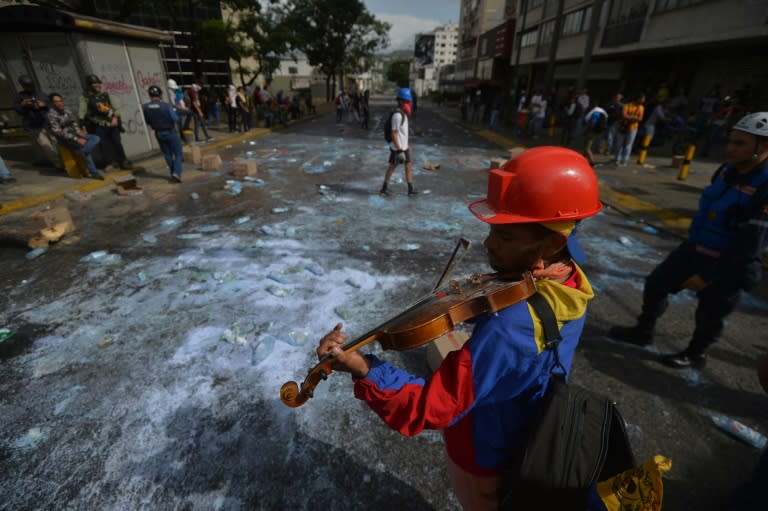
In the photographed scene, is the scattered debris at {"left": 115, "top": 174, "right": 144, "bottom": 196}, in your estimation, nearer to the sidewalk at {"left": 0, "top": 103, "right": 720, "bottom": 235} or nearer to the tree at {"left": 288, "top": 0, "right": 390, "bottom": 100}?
the sidewalk at {"left": 0, "top": 103, "right": 720, "bottom": 235}

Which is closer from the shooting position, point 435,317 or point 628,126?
point 435,317

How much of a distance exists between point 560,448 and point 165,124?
8.48 metres

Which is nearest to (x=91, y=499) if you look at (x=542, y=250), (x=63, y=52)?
(x=542, y=250)

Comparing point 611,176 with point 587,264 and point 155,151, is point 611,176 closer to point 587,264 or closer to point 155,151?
point 587,264

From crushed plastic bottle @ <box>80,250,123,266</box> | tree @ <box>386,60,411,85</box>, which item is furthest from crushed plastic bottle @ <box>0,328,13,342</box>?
tree @ <box>386,60,411,85</box>

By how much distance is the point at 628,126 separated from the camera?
9.05 m

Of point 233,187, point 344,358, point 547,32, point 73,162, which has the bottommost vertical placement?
point 233,187

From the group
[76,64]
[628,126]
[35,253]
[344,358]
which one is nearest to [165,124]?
[76,64]

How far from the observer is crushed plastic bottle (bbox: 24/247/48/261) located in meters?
4.33

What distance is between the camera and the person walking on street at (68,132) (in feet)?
22.1

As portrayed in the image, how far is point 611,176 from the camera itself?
28.0 feet

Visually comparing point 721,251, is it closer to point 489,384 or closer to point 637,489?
point 637,489

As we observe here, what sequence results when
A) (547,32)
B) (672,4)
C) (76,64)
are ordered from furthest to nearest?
1. (547,32)
2. (672,4)
3. (76,64)

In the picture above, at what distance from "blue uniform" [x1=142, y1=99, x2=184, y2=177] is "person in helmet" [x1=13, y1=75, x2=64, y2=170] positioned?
1945mm
